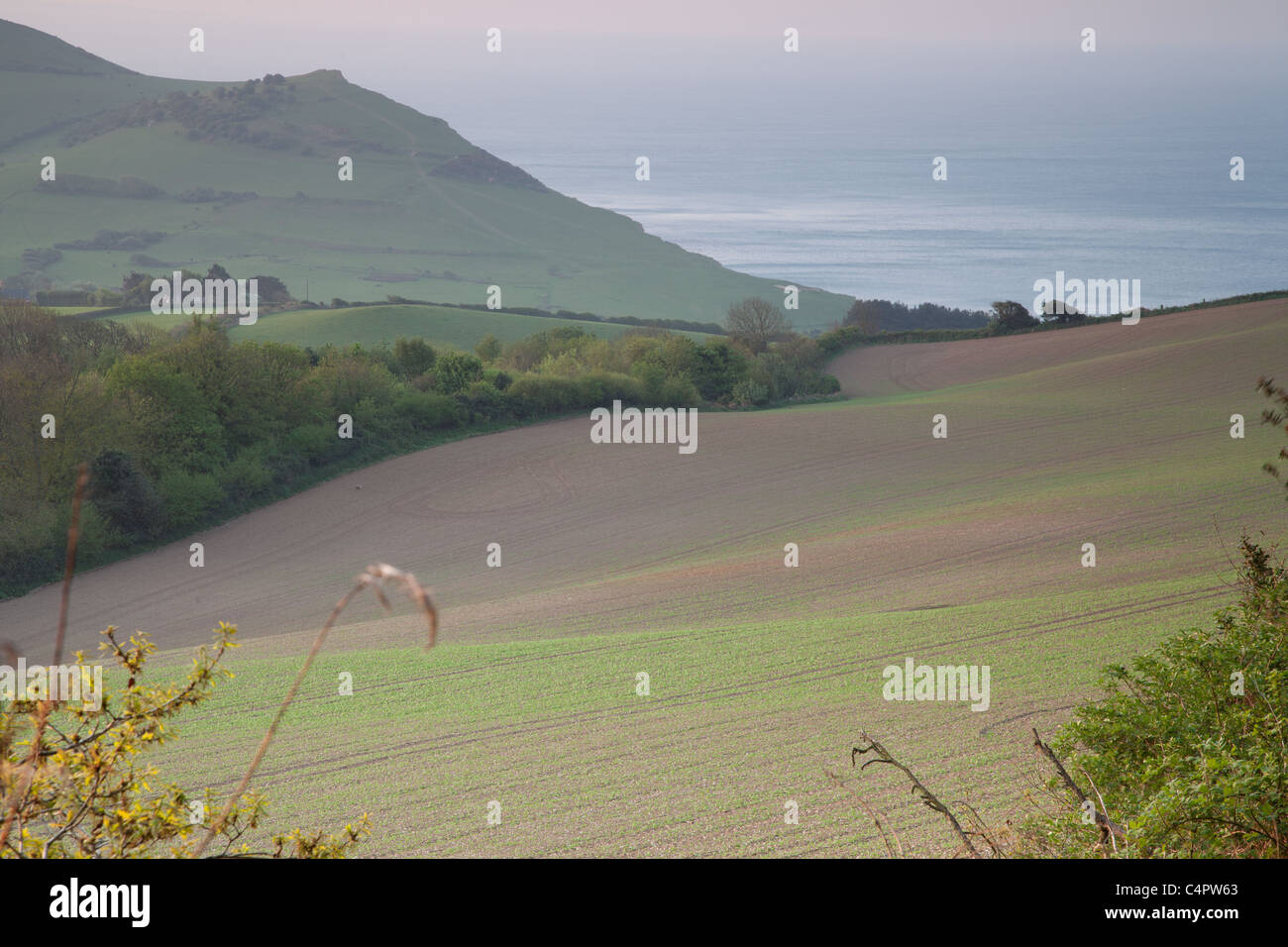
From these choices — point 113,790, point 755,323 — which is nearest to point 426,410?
point 755,323

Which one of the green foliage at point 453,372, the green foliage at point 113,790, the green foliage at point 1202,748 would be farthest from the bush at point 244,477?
the green foliage at point 113,790

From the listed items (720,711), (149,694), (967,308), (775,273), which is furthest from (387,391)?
(775,273)

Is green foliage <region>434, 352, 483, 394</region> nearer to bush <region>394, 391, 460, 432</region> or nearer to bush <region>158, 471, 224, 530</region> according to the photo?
bush <region>394, 391, 460, 432</region>

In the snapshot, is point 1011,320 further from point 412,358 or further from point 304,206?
point 304,206

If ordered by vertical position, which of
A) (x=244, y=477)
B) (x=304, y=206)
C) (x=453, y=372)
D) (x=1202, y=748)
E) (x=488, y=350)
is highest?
(x=304, y=206)

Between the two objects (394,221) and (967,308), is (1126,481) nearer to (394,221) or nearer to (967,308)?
(967,308)

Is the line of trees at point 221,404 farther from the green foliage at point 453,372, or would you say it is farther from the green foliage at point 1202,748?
the green foliage at point 1202,748
